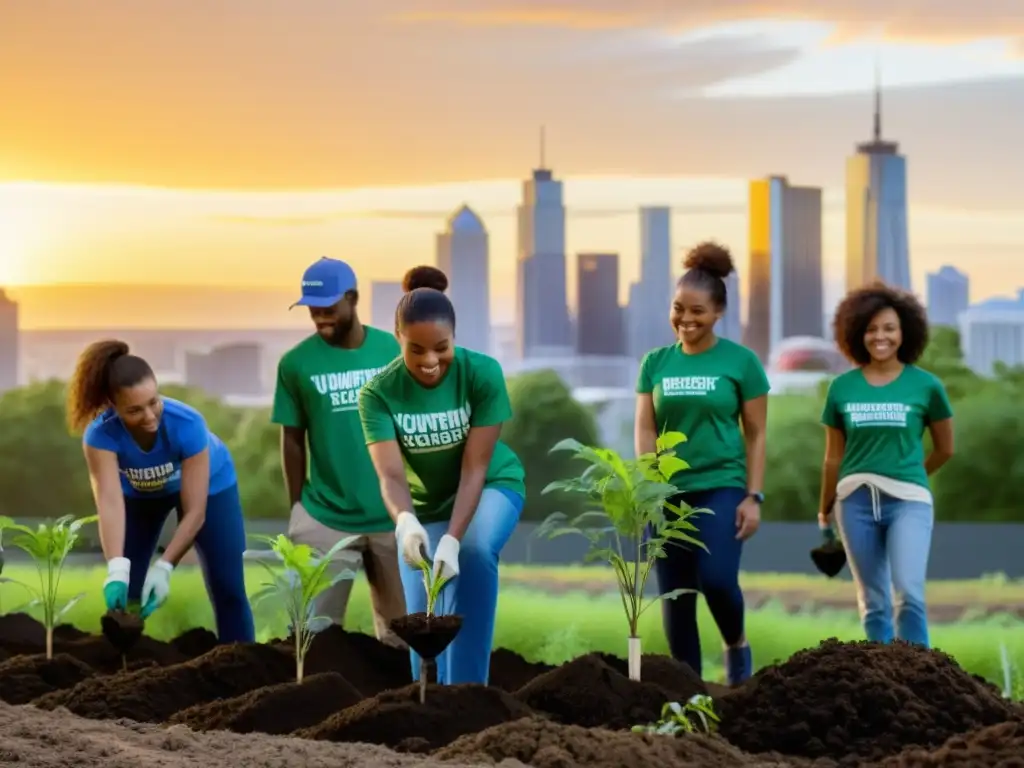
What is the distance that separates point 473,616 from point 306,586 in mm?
511

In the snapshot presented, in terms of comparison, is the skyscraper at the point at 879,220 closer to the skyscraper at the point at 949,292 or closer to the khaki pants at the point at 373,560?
the skyscraper at the point at 949,292

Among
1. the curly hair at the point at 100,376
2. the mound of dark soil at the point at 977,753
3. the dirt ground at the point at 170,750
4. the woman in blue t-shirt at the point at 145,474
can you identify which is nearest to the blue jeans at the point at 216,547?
the woman in blue t-shirt at the point at 145,474

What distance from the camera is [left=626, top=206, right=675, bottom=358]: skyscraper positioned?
9398mm

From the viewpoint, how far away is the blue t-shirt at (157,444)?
4.75 m

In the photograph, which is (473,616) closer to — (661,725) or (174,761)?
(661,725)

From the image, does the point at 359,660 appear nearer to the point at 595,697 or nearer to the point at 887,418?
the point at 595,697

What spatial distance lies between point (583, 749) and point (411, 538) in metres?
0.81

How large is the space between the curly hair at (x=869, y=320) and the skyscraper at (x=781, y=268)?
4578 mm

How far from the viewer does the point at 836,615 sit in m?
7.01

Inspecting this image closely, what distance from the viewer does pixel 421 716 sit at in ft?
12.2

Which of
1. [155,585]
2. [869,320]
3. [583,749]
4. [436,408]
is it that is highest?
[869,320]

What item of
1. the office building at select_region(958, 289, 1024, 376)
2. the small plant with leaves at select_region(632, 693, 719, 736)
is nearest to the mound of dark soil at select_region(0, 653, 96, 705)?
the small plant with leaves at select_region(632, 693, 719, 736)

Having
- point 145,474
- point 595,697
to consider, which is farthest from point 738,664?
point 145,474

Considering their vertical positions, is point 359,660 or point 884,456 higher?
point 884,456
